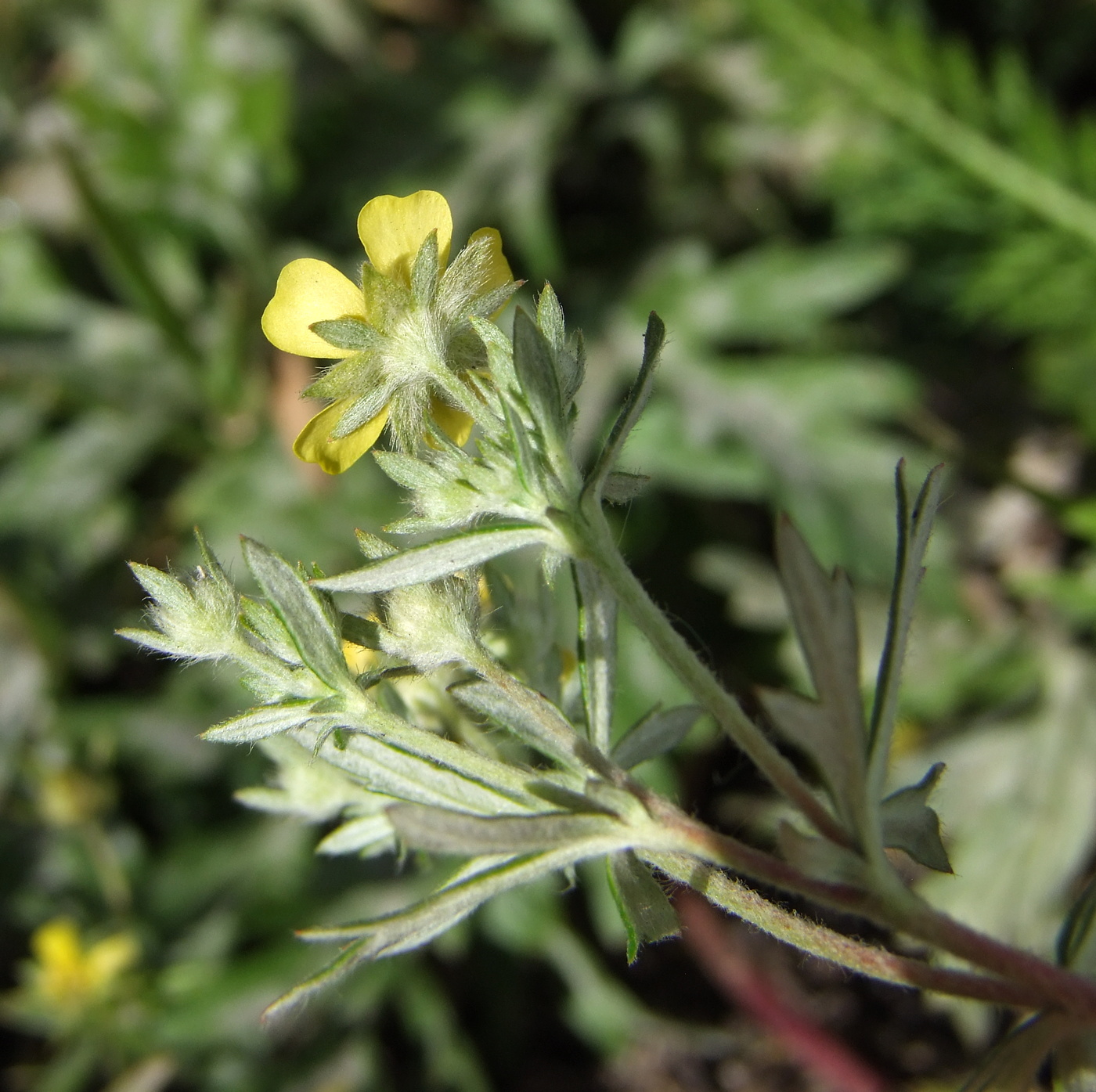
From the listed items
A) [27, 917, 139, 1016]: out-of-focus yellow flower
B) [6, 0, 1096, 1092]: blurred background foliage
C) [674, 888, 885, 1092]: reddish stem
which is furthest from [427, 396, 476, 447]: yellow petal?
[27, 917, 139, 1016]: out-of-focus yellow flower

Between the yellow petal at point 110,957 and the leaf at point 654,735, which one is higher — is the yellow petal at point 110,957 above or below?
below

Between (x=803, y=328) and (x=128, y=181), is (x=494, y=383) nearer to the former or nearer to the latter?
(x=803, y=328)

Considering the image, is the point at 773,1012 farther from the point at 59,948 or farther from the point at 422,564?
the point at 422,564

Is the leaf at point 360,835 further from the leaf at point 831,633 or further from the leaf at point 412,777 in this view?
the leaf at point 831,633

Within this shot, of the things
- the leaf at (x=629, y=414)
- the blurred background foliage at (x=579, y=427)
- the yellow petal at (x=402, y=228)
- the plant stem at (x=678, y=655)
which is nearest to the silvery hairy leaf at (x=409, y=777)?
the plant stem at (x=678, y=655)

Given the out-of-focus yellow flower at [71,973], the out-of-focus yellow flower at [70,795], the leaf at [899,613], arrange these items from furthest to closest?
the out-of-focus yellow flower at [70,795] < the out-of-focus yellow flower at [71,973] < the leaf at [899,613]
